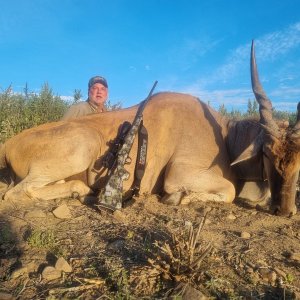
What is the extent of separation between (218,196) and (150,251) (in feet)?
7.05

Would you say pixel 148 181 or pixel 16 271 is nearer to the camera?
pixel 16 271

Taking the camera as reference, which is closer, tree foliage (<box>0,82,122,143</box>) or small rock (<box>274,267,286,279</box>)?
small rock (<box>274,267,286,279</box>)

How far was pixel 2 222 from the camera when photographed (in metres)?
3.51

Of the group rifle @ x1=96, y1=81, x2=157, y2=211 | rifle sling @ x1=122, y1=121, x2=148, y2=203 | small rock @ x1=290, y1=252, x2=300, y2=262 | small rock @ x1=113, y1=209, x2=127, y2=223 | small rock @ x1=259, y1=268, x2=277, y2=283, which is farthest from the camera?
rifle sling @ x1=122, y1=121, x2=148, y2=203

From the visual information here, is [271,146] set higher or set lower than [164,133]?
lower

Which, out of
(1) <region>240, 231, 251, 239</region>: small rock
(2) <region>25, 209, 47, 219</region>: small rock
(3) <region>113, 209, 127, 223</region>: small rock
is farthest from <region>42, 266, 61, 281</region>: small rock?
(1) <region>240, 231, 251, 239</region>: small rock

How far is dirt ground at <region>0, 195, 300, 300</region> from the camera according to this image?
7.27ft

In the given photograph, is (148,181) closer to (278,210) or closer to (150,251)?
(278,210)

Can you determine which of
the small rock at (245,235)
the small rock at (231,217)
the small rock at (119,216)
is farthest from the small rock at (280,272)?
the small rock at (119,216)

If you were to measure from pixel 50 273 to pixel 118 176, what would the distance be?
2016 mm

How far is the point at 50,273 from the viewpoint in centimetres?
239

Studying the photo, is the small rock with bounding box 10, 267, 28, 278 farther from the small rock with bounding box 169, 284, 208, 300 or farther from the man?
the man

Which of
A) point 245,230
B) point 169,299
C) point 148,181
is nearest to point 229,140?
point 148,181

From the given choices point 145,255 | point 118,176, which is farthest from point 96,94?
point 145,255
